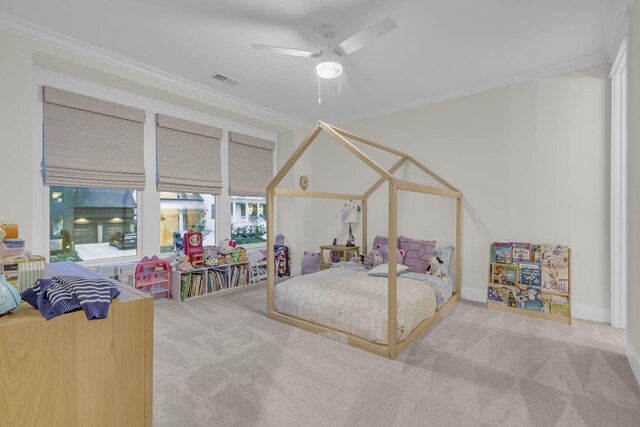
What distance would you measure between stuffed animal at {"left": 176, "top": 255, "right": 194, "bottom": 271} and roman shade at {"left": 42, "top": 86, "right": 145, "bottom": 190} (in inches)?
40.0

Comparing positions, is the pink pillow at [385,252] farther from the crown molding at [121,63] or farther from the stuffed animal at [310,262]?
the crown molding at [121,63]

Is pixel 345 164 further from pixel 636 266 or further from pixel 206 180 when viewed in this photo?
pixel 636 266

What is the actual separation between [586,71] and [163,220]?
17.0 ft

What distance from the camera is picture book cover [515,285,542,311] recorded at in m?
3.22

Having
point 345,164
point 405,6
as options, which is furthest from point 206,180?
point 405,6

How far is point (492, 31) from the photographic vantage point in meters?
2.63

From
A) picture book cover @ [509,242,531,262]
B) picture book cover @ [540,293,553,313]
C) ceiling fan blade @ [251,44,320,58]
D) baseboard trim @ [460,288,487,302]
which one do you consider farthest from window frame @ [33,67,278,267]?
picture book cover @ [540,293,553,313]

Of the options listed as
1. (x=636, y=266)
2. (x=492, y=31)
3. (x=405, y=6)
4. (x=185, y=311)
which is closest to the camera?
(x=636, y=266)

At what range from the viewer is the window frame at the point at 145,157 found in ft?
9.94

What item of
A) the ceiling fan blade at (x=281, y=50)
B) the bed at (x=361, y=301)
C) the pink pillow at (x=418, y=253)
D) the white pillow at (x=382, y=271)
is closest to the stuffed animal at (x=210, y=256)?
the bed at (x=361, y=301)

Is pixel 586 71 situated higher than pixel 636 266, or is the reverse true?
pixel 586 71

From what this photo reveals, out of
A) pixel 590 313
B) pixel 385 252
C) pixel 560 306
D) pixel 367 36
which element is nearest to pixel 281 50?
pixel 367 36

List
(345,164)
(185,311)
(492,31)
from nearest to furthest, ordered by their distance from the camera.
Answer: (492,31)
(185,311)
(345,164)

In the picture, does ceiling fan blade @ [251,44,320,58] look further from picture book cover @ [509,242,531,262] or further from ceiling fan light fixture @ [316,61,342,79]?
picture book cover @ [509,242,531,262]
